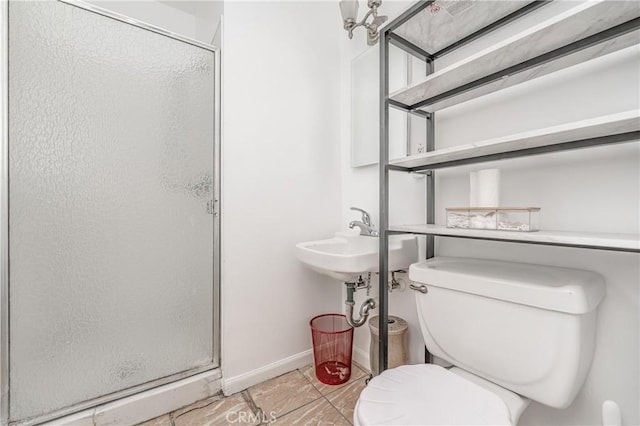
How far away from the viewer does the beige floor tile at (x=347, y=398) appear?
4.03 ft

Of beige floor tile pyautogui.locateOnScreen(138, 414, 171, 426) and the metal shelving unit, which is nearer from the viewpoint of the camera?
the metal shelving unit

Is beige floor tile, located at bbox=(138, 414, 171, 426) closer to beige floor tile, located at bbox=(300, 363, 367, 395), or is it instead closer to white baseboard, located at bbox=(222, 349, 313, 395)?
white baseboard, located at bbox=(222, 349, 313, 395)

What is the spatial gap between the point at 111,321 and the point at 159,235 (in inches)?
15.9

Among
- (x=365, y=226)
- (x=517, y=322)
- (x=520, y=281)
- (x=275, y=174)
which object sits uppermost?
(x=275, y=174)

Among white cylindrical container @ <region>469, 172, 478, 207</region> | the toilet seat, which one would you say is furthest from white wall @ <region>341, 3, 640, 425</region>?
the toilet seat

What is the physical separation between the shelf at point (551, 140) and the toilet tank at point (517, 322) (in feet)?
1.26

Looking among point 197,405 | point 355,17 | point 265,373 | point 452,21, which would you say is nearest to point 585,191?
point 452,21

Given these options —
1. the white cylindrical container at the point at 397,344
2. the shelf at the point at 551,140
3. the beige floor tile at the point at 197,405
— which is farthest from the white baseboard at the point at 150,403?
the shelf at the point at 551,140

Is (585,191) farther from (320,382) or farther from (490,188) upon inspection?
(320,382)

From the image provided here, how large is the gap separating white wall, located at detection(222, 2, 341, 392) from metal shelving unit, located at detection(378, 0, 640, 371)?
0.59m

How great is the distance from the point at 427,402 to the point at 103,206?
138 centimetres

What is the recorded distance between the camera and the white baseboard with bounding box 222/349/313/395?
1339mm

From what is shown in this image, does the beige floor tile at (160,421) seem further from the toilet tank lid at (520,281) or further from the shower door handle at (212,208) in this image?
the toilet tank lid at (520,281)

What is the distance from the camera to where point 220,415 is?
1204mm
